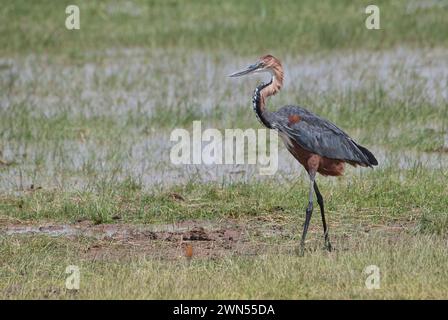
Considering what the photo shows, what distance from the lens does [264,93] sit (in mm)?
7824

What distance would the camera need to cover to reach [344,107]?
11773 mm

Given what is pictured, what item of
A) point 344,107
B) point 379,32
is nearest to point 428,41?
point 379,32

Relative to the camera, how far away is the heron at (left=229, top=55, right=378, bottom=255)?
777cm

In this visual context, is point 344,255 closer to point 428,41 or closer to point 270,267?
point 270,267

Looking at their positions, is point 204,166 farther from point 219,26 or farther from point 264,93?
point 219,26

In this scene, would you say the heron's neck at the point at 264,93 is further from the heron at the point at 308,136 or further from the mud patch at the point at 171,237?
the mud patch at the point at 171,237

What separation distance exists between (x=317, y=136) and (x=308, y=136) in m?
0.06

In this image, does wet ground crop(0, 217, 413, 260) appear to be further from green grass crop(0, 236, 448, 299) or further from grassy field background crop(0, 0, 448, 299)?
green grass crop(0, 236, 448, 299)

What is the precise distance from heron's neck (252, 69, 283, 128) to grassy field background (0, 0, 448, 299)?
2.95ft

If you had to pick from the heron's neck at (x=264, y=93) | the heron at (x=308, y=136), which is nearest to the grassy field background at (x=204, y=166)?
the heron at (x=308, y=136)

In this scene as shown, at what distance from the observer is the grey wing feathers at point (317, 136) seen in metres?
7.76

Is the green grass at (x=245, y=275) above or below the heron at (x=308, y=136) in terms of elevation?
below

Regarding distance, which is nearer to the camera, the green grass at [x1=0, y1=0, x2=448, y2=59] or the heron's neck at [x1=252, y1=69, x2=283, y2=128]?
the heron's neck at [x1=252, y1=69, x2=283, y2=128]

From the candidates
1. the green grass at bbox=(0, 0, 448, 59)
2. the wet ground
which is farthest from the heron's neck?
the green grass at bbox=(0, 0, 448, 59)
